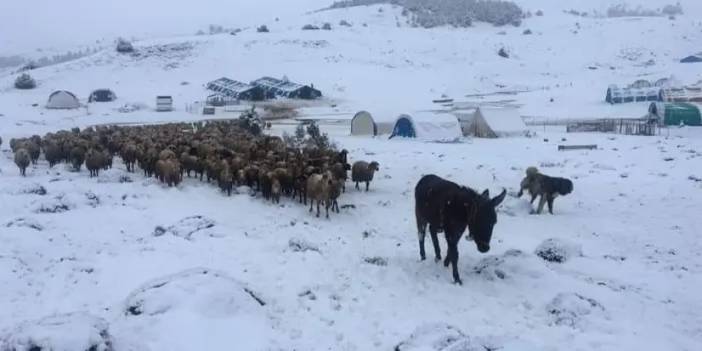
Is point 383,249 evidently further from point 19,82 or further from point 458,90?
point 19,82

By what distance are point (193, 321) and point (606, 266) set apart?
8195 millimetres

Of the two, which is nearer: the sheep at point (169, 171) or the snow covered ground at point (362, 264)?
the snow covered ground at point (362, 264)

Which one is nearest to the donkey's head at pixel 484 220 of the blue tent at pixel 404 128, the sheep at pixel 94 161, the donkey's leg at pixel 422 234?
the donkey's leg at pixel 422 234

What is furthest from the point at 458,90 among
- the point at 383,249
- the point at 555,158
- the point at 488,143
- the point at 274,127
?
the point at 383,249

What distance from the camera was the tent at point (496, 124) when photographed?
124ft

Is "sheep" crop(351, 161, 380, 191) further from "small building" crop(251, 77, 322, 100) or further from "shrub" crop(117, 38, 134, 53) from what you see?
"shrub" crop(117, 38, 134, 53)

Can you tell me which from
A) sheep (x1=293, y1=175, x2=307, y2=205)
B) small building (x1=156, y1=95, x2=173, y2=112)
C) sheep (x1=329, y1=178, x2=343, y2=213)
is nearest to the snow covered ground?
sheep (x1=293, y1=175, x2=307, y2=205)

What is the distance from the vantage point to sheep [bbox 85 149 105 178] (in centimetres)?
2225

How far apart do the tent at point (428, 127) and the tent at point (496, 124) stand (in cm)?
234

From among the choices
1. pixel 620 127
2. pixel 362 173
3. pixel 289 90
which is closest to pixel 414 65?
pixel 289 90

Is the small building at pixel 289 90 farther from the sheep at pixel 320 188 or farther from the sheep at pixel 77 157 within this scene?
the sheep at pixel 320 188

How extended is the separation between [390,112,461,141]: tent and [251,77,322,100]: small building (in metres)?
34.6

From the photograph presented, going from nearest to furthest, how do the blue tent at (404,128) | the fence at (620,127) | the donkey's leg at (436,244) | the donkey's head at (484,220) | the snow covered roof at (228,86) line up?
the donkey's head at (484,220) < the donkey's leg at (436,244) < the blue tent at (404,128) < the fence at (620,127) < the snow covered roof at (228,86)

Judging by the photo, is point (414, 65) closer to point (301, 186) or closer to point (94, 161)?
point (94, 161)
